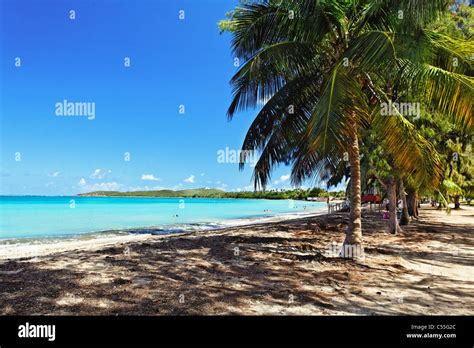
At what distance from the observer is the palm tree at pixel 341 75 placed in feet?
18.9

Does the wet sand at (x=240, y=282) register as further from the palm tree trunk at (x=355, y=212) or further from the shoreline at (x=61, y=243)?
the shoreline at (x=61, y=243)

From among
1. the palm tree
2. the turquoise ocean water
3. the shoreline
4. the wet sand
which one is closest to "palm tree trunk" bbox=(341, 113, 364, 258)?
the palm tree

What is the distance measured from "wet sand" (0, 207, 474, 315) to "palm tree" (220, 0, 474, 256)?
5.78 ft

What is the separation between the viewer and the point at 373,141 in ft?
39.3

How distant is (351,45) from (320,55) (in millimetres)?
1993

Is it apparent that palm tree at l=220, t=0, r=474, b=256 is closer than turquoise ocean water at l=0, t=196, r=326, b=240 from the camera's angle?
Yes

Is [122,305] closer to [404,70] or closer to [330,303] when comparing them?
[330,303]

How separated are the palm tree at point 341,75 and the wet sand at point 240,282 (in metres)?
1.76

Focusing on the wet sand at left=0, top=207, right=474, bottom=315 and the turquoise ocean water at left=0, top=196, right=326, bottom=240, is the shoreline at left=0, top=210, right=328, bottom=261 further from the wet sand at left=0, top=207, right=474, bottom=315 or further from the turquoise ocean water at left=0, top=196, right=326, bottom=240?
the wet sand at left=0, top=207, right=474, bottom=315

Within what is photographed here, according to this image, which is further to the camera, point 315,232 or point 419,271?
point 315,232

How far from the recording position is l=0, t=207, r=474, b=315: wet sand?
4.64 meters

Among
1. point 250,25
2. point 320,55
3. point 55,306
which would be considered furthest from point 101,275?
point 320,55

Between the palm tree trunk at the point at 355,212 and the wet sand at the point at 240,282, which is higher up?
the palm tree trunk at the point at 355,212

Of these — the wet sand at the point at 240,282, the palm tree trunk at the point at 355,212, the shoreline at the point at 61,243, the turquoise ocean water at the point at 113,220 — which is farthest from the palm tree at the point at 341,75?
the turquoise ocean water at the point at 113,220
